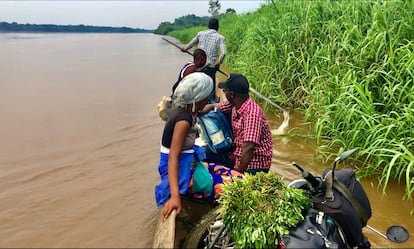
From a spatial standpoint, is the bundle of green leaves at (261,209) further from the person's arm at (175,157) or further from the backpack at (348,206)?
the person's arm at (175,157)

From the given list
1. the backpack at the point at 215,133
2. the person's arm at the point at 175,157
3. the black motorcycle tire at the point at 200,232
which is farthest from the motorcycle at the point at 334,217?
the backpack at the point at 215,133

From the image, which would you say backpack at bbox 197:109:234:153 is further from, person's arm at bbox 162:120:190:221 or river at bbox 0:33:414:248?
river at bbox 0:33:414:248

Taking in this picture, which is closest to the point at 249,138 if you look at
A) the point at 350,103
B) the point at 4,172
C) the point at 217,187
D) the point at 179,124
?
the point at 217,187

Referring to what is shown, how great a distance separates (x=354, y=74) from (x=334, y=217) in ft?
9.67

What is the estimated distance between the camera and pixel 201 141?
3.18 meters

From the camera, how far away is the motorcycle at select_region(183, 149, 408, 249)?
5.93ft

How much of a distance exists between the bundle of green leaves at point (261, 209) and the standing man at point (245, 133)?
741mm

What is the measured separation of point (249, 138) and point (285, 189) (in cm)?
83

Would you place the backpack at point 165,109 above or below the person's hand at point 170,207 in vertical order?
above

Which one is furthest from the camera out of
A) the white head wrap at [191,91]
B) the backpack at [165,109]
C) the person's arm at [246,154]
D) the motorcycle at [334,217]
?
the backpack at [165,109]

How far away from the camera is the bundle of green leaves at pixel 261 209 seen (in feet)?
6.23

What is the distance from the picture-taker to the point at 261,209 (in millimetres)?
1969

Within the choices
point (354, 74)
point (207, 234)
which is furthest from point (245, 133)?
point (354, 74)

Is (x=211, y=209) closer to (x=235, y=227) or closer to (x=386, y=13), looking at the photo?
(x=235, y=227)
